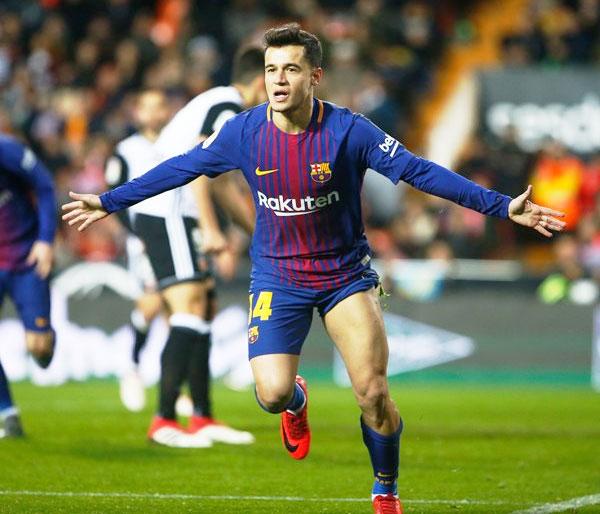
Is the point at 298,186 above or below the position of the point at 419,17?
below

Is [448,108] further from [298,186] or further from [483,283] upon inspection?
[298,186]

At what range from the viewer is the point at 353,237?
6.66 meters

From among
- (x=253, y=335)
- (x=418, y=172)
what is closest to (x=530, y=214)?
(x=418, y=172)

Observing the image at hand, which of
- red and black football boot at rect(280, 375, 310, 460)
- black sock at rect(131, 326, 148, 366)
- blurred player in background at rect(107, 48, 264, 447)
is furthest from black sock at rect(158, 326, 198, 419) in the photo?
black sock at rect(131, 326, 148, 366)

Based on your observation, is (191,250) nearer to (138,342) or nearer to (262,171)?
(262,171)

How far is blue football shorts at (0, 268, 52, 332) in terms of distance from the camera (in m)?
9.50

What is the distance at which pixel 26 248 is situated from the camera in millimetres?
9734

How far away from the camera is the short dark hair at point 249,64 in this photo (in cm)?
959

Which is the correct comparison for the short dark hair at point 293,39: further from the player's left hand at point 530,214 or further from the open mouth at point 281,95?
the player's left hand at point 530,214

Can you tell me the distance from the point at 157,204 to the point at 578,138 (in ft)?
36.0

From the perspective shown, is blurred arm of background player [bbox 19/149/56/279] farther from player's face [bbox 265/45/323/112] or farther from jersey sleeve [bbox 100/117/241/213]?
player's face [bbox 265/45/323/112]

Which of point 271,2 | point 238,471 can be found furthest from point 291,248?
point 271,2

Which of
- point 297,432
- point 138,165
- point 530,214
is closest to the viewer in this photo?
point 530,214

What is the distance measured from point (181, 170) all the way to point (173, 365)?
118 inches
